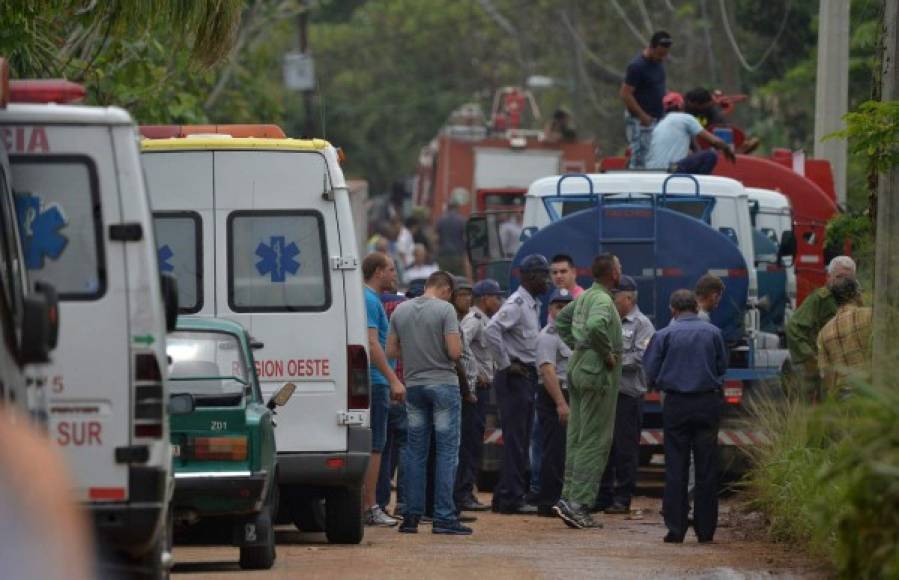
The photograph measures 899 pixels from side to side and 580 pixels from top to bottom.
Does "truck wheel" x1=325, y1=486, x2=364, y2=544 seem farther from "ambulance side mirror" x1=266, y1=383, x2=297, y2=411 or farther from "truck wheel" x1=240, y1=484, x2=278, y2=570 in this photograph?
"truck wheel" x1=240, y1=484, x2=278, y2=570

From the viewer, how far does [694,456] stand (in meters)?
14.4

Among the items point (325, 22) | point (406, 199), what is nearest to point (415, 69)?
point (325, 22)

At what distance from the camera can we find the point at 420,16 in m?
69.8

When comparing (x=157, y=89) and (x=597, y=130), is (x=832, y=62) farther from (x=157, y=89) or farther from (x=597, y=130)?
(x=597, y=130)

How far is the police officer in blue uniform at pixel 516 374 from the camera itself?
16.5 meters

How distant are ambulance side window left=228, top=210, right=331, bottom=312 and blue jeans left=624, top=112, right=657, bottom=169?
881cm

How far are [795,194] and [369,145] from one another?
50.3 metres

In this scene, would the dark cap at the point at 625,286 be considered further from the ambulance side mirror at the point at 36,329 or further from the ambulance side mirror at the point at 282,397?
the ambulance side mirror at the point at 36,329

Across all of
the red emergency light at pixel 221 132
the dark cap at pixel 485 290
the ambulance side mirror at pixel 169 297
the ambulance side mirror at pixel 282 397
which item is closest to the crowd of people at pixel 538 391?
the dark cap at pixel 485 290

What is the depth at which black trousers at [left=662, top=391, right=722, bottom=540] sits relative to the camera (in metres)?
14.3

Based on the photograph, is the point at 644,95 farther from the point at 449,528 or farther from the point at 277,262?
the point at 277,262

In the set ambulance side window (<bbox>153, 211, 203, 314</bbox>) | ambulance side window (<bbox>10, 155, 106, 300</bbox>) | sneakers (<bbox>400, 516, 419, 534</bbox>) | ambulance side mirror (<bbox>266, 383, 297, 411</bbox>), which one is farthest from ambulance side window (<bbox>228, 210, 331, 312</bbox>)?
ambulance side window (<bbox>10, 155, 106, 300</bbox>)

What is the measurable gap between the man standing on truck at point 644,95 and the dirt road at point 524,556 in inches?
271

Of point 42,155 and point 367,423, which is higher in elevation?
point 42,155
